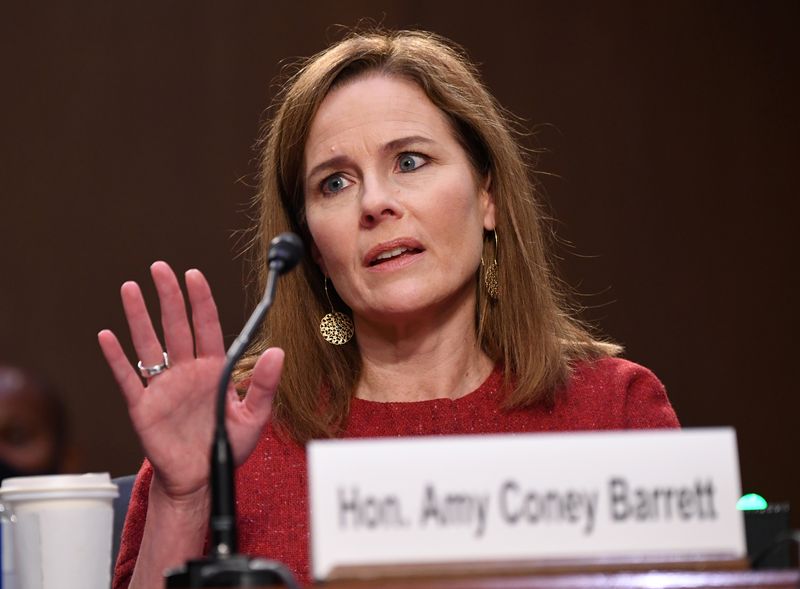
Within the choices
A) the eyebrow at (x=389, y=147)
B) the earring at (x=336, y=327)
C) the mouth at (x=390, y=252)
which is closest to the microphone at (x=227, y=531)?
the mouth at (x=390, y=252)

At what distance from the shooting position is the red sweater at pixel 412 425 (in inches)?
79.2

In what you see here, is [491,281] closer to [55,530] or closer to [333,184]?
[333,184]

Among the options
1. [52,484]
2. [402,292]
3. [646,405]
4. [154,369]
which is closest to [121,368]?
[154,369]

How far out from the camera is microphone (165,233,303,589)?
1.07 metres

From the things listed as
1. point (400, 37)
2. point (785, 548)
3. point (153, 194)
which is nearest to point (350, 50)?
point (400, 37)

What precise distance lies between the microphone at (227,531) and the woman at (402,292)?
581 mm

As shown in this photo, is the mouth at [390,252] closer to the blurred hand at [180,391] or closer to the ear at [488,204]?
the ear at [488,204]

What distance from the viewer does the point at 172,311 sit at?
1.69 metres

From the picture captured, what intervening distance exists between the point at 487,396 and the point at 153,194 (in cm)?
173

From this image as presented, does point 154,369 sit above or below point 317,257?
below

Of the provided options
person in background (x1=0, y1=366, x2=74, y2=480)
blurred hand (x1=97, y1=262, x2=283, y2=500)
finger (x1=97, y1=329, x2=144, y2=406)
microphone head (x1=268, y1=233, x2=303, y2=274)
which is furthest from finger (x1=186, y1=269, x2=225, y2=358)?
person in background (x1=0, y1=366, x2=74, y2=480)

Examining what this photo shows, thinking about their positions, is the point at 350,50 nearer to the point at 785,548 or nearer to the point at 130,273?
the point at 785,548

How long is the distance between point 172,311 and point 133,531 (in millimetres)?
510

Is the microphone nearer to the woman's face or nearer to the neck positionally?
the woman's face
